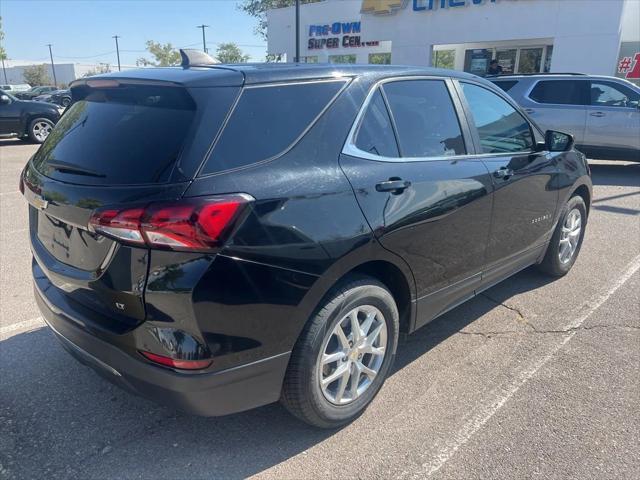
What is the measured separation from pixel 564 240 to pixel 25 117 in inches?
575

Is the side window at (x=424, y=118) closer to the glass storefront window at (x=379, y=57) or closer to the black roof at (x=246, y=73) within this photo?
the black roof at (x=246, y=73)

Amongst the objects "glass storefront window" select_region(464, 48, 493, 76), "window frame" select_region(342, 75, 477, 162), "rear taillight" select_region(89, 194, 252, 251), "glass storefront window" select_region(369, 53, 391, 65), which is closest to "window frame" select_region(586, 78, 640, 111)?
"window frame" select_region(342, 75, 477, 162)

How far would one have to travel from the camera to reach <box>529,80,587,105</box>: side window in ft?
35.1

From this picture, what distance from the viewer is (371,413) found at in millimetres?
2871

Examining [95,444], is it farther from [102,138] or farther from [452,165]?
[452,165]

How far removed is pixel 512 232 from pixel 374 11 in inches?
791

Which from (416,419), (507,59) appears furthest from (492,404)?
(507,59)

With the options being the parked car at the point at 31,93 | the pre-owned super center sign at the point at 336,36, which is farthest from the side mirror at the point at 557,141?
the parked car at the point at 31,93

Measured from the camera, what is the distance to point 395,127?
2922 mm

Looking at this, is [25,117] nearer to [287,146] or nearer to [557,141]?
[557,141]

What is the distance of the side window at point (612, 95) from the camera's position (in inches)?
406

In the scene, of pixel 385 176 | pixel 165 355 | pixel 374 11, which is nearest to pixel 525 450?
pixel 385 176

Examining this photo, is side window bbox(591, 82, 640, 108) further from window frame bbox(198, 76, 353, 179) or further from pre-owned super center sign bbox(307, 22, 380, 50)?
pre-owned super center sign bbox(307, 22, 380, 50)

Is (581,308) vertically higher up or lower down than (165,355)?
lower down
